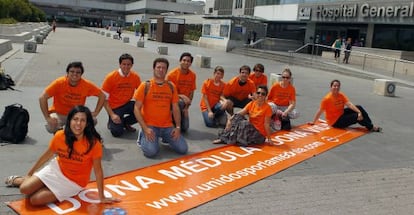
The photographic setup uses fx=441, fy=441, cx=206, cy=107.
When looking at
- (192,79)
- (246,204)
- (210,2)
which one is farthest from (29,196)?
(210,2)

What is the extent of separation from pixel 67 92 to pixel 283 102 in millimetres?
4144

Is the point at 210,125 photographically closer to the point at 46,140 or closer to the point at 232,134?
the point at 232,134

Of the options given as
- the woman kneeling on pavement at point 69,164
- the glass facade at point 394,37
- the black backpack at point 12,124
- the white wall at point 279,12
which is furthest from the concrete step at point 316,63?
the woman kneeling on pavement at point 69,164

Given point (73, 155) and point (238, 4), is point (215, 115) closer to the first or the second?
point (73, 155)

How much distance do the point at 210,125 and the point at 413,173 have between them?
3.53m

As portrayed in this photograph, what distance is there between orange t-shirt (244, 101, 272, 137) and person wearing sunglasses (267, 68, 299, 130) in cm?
121

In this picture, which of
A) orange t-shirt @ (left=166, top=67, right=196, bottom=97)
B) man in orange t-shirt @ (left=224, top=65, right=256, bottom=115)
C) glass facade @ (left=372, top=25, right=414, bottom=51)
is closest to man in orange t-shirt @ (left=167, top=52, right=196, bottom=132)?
orange t-shirt @ (left=166, top=67, right=196, bottom=97)

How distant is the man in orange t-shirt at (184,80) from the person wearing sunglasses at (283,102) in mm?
1589

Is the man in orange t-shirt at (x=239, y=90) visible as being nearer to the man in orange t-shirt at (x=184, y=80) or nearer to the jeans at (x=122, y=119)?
the man in orange t-shirt at (x=184, y=80)

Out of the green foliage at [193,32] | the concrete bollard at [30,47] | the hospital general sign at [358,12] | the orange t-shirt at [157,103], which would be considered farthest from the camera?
the green foliage at [193,32]

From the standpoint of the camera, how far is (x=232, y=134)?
6.96 metres

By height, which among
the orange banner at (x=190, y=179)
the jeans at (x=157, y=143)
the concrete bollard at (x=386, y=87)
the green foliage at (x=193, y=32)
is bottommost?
the orange banner at (x=190, y=179)

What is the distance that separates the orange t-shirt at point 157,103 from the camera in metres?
6.14

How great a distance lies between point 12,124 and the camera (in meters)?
6.10
